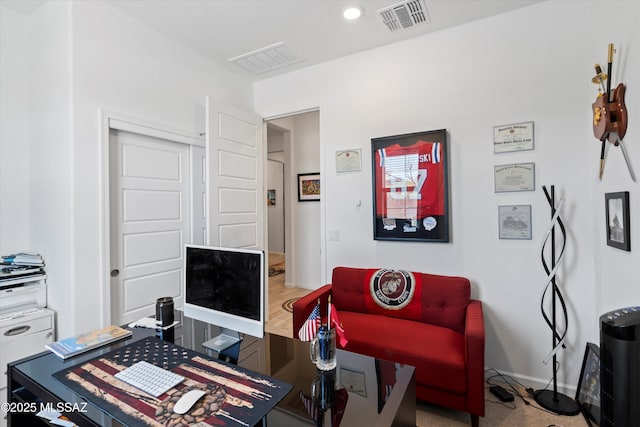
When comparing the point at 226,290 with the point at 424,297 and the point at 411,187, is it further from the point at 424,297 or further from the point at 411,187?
the point at 411,187

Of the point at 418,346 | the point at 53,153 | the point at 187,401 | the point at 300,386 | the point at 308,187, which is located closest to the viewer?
the point at 187,401

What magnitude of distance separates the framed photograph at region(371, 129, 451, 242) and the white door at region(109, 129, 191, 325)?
1922mm

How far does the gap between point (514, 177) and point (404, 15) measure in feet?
5.24

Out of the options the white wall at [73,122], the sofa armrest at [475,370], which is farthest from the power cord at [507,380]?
the white wall at [73,122]

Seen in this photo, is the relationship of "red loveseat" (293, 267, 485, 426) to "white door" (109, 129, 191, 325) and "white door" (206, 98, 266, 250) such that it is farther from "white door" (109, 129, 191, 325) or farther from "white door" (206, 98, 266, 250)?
"white door" (109, 129, 191, 325)

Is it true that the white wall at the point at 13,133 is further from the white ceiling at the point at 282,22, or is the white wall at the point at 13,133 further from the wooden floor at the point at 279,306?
the wooden floor at the point at 279,306

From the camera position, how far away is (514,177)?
7.87 ft

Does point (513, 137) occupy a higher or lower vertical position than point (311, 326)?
higher

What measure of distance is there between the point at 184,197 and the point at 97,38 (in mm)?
1418

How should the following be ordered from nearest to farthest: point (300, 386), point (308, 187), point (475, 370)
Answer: point (300, 386)
point (475, 370)
point (308, 187)

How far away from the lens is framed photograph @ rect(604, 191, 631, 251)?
1.59 meters

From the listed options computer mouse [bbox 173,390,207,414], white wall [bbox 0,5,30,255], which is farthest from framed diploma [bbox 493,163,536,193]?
white wall [bbox 0,5,30,255]

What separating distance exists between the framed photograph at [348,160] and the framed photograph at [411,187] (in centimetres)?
18

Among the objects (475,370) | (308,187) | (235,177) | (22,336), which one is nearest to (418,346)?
(475,370)
